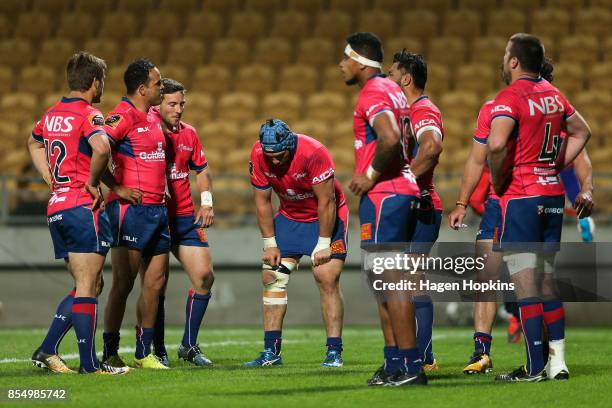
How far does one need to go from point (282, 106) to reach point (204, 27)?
3.48m

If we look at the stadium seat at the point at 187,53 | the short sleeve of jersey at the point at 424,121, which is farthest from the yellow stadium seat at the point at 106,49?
the short sleeve of jersey at the point at 424,121

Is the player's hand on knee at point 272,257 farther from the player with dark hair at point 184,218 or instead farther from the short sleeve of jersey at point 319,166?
the player with dark hair at point 184,218

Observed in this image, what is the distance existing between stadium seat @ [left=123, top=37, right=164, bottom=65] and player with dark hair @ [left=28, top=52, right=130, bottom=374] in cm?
1160

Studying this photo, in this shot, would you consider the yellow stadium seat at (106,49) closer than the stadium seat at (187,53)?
No

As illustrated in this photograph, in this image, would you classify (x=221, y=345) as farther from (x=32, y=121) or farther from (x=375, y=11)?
(x=375, y=11)

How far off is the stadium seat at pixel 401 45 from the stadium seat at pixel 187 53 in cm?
330

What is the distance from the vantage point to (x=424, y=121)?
7746 millimetres

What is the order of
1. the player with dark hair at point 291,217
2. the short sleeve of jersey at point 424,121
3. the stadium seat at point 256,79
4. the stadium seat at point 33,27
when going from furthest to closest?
the stadium seat at point 33,27
the stadium seat at point 256,79
the player with dark hair at point 291,217
the short sleeve of jersey at point 424,121

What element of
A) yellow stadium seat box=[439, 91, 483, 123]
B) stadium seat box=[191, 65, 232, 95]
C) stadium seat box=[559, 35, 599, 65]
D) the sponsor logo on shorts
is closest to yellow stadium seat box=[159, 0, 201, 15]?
stadium seat box=[191, 65, 232, 95]

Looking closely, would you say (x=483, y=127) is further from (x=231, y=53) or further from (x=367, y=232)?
(x=231, y=53)

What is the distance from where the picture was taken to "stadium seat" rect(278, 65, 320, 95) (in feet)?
58.4

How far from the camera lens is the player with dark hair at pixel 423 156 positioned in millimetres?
7602

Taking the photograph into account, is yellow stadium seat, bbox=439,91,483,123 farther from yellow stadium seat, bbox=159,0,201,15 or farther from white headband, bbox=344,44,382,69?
white headband, bbox=344,44,382,69

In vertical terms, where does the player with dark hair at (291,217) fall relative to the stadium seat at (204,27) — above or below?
below
